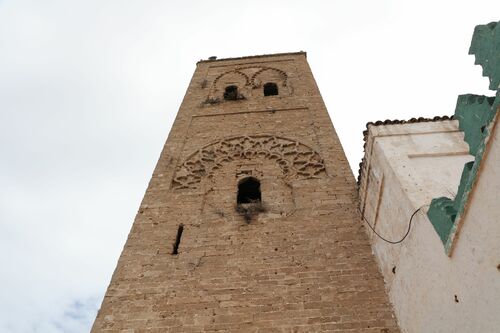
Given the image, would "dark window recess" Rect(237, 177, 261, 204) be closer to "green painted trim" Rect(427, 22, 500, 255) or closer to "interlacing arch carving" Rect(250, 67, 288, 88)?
"green painted trim" Rect(427, 22, 500, 255)

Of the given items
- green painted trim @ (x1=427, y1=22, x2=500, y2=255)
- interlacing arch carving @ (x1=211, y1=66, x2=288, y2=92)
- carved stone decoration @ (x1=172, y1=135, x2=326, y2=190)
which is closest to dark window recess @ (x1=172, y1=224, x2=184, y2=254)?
carved stone decoration @ (x1=172, y1=135, x2=326, y2=190)

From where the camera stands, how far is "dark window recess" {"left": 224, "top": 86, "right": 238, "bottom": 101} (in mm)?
10793

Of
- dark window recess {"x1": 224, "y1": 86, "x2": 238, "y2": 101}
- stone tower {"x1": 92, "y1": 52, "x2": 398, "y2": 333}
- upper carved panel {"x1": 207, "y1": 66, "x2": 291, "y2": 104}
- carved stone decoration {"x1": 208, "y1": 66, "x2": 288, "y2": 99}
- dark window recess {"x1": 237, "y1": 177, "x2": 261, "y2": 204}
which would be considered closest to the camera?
stone tower {"x1": 92, "y1": 52, "x2": 398, "y2": 333}

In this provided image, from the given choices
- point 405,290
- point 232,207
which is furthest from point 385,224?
point 232,207

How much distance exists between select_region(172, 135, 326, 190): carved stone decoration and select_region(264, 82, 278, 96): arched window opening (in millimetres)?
3083

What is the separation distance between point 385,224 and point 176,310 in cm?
241

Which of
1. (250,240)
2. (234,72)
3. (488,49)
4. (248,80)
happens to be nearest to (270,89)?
(248,80)

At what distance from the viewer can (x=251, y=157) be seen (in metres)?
8.01

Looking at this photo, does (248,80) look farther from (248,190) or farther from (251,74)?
(248,190)

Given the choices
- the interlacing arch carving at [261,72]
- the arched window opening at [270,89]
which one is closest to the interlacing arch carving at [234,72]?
the interlacing arch carving at [261,72]

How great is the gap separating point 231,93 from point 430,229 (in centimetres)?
854

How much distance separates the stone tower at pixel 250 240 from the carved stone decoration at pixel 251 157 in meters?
0.02

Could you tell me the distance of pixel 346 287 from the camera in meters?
5.12

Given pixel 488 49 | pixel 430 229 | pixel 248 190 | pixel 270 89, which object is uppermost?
pixel 270 89
